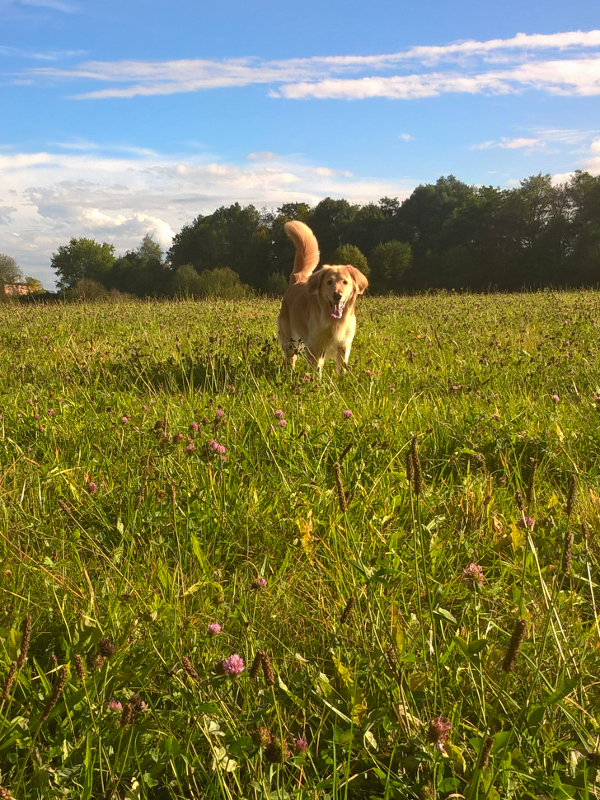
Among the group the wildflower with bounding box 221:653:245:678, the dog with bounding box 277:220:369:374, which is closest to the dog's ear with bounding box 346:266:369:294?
the dog with bounding box 277:220:369:374

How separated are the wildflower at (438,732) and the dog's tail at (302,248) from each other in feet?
22.0

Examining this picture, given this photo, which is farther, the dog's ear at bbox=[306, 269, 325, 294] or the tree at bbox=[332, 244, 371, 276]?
the tree at bbox=[332, 244, 371, 276]

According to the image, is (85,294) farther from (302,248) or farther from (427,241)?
(427,241)

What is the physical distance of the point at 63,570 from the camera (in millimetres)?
2143

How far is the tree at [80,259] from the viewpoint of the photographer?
83625mm

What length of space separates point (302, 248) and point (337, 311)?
2.17 meters

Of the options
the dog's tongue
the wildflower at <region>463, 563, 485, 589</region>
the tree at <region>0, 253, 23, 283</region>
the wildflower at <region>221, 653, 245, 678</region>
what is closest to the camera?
the wildflower at <region>221, 653, 245, 678</region>

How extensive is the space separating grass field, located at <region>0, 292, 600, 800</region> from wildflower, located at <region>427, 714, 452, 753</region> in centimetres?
1

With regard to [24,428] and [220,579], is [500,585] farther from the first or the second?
[24,428]

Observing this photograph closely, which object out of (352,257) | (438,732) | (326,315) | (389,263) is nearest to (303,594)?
(438,732)

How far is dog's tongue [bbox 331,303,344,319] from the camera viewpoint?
19.9ft

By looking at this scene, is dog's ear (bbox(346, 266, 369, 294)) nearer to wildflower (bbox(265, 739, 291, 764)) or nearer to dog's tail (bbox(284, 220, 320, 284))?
dog's tail (bbox(284, 220, 320, 284))

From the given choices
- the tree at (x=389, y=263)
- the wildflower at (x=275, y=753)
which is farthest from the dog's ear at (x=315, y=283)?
the tree at (x=389, y=263)

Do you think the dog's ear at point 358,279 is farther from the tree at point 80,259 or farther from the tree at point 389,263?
the tree at point 80,259
